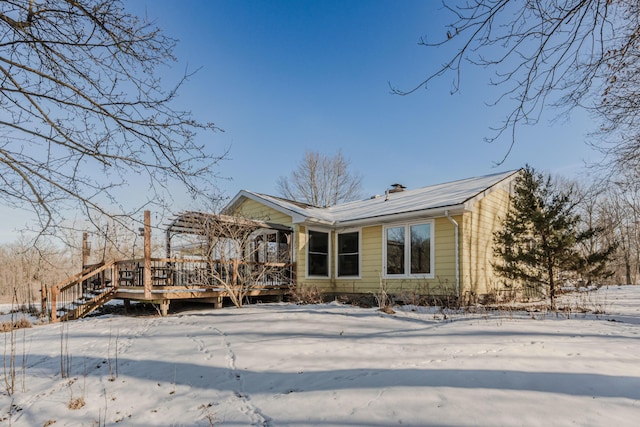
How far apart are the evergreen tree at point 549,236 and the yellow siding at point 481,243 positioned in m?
0.60

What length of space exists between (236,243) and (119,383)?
600cm

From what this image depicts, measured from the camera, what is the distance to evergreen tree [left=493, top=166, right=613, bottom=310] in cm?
886

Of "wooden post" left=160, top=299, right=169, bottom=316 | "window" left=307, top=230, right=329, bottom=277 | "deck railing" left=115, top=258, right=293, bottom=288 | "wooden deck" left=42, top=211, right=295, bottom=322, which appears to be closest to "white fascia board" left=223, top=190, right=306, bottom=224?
"wooden deck" left=42, top=211, right=295, bottom=322

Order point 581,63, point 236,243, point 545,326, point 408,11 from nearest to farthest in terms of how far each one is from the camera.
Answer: point 581,63, point 408,11, point 545,326, point 236,243

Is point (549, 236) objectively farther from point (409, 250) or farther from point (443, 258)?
point (409, 250)

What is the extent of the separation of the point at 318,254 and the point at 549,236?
22.6 feet

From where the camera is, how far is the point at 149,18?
3820 mm

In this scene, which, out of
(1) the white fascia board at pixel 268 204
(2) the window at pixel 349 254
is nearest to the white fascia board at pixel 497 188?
(2) the window at pixel 349 254

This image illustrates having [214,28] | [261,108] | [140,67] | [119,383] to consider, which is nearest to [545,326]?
[119,383]

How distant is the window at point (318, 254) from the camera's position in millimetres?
12492

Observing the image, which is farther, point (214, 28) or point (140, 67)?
point (214, 28)

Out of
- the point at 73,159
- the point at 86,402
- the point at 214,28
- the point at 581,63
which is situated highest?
the point at 214,28

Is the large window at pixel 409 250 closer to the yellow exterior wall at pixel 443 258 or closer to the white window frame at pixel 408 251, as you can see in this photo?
the white window frame at pixel 408 251

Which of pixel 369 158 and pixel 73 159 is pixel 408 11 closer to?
pixel 73 159
